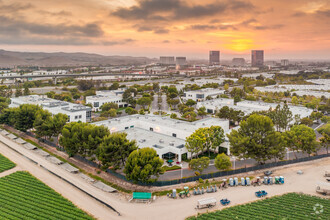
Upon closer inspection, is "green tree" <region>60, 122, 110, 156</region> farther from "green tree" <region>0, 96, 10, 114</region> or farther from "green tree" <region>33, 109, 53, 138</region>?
"green tree" <region>0, 96, 10, 114</region>

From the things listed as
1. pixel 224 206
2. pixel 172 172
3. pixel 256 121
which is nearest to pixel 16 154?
pixel 172 172

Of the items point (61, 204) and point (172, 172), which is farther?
point (172, 172)

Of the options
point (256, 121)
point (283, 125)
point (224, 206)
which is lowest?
point (224, 206)

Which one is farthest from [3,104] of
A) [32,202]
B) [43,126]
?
[32,202]

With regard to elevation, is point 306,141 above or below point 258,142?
below

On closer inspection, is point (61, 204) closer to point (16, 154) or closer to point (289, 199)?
point (16, 154)

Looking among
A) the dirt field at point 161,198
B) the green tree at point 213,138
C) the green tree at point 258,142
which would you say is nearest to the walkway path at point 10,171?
the dirt field at point 161,198

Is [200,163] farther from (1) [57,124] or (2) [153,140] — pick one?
(1) [57,124]

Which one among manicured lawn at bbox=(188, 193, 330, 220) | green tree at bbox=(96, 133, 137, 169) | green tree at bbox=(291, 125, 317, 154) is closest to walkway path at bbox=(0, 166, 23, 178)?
green tree at bbox=(96, 133, 137, 169)
